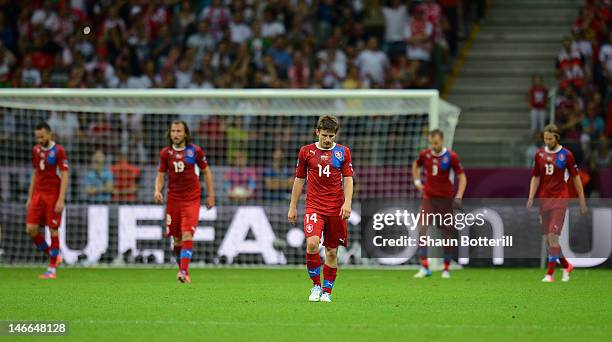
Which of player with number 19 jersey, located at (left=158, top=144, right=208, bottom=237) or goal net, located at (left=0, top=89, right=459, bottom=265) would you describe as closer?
player with number 19 jersey, located at (left=158, top=144, right=208, bottom=237)

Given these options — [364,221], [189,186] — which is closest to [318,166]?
[189,186]

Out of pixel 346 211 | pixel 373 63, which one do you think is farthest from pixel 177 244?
pixel 373 63

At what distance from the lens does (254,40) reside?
22203mm

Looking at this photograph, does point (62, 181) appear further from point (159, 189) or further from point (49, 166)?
point (159, 189)

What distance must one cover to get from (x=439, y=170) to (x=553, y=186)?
1.74 m

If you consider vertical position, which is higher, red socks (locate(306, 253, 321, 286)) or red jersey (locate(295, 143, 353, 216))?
red jersey (locate(295, 143, 353, 216))

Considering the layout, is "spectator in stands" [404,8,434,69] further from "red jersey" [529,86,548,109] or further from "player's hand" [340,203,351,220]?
"player's hand" [340,203,351,220]

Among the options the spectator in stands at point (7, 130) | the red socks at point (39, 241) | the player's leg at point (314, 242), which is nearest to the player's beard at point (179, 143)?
the red socks at point (39, 241)

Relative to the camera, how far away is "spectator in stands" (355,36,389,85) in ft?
70.5

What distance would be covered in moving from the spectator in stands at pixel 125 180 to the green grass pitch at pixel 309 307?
2.47 meters

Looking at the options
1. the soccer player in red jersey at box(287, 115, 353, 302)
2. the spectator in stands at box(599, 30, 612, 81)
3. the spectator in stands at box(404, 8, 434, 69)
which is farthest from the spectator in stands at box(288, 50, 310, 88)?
the soccer player in red jersey at box(287, 115, 353, 302)

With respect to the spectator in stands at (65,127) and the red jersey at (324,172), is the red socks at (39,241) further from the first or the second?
the red jersey at (324,172)

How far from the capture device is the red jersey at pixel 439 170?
52.9ft

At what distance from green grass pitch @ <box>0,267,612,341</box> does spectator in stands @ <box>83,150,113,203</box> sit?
8.08ft
